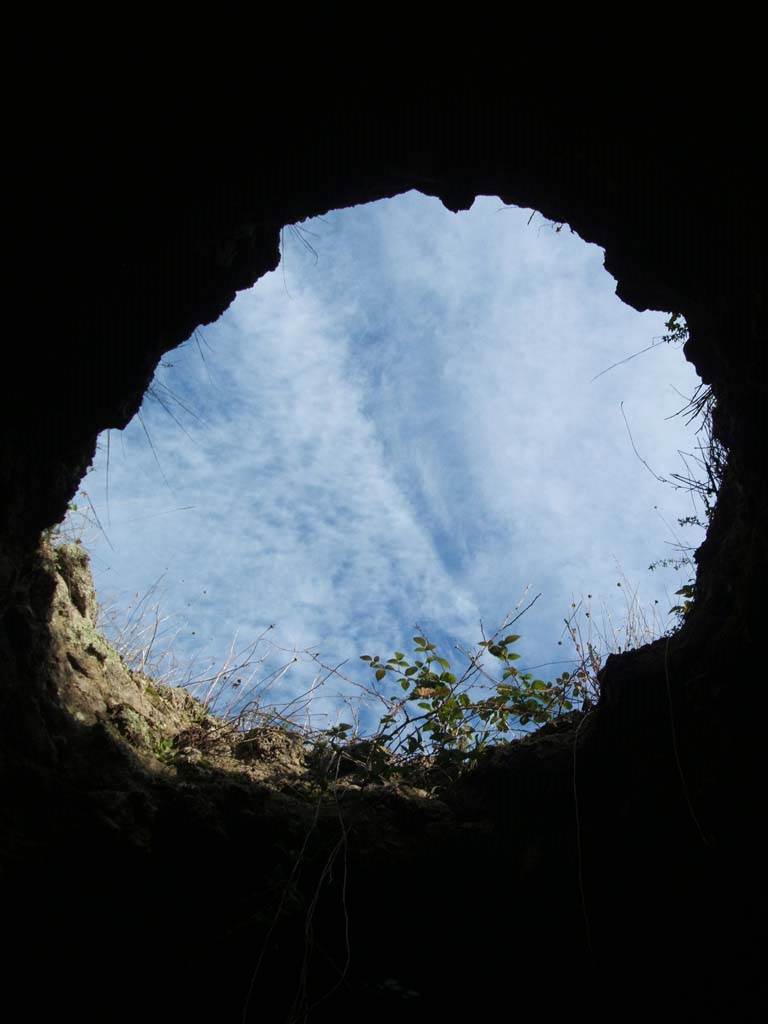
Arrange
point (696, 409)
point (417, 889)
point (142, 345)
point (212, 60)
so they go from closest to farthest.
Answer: point (212, 60) < point (417, 889) < point (142, 345) < point (696, 409)

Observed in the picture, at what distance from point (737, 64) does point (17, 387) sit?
9.59 feet

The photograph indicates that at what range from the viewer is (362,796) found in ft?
10.5

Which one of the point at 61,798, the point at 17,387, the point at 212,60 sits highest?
the point at 212,60

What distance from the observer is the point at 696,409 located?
3398mm

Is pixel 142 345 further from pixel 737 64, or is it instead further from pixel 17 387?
pixel 737 64

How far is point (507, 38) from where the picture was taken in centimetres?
247

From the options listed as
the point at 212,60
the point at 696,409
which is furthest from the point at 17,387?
the point at 696,409

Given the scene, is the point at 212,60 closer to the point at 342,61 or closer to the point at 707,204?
the point at 342,61

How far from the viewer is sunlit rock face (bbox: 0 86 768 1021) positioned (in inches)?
97.0

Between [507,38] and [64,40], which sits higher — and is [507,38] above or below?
above

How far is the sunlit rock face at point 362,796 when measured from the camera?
97.0 inches

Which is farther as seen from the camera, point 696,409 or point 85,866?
point 696,409

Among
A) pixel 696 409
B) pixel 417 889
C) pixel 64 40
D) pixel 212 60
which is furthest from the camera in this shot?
pixel 696 409

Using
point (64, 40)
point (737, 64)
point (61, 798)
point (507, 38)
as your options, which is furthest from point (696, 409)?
point (61, 798)
